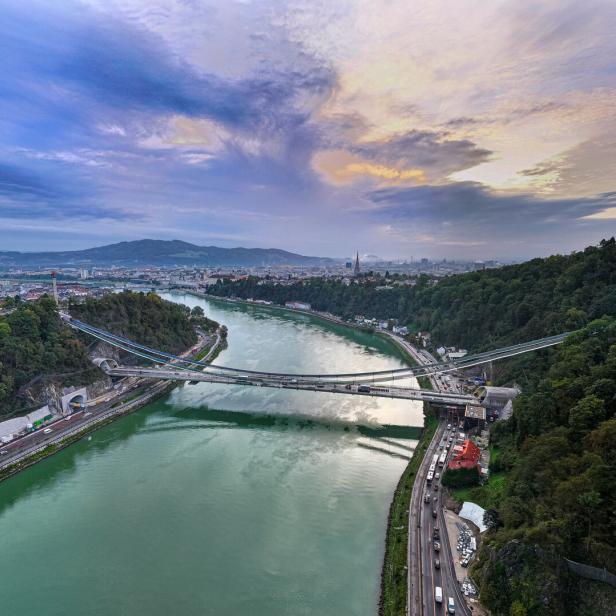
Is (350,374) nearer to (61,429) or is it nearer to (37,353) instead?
(61,429)

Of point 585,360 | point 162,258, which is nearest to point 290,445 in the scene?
point 585,360

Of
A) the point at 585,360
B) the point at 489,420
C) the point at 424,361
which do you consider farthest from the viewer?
the point at 424,361

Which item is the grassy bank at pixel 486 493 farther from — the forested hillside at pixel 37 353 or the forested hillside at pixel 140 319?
the forested hillside at pixel 140 319

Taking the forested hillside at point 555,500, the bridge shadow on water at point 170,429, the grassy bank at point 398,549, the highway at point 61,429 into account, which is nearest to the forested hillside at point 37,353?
the highway at point 61,429

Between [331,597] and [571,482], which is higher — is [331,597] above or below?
below

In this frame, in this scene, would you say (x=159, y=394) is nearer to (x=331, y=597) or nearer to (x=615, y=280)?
(x=331, y=597)

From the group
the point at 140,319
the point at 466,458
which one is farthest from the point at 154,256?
the point at 466,458

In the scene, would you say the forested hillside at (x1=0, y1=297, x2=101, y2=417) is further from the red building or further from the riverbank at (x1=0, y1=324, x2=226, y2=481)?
the red building
